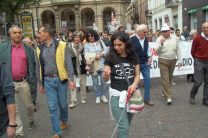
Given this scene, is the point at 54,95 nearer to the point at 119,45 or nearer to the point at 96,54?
the point at 119,45

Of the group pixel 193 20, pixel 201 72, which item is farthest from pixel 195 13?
pixel 201 72

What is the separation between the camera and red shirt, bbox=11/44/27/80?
237 inches

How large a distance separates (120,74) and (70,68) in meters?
1.65

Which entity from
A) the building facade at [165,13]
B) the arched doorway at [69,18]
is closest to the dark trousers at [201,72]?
the building facade at [165,13]

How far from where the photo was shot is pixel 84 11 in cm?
7662

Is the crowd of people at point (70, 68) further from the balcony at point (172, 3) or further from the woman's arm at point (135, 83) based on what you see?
the balcony at point (172, 3)

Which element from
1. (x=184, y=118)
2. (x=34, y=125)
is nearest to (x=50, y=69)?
(x=34, y=125)

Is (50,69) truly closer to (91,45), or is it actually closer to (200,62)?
(91,45)

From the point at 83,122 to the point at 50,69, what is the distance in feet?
5.58

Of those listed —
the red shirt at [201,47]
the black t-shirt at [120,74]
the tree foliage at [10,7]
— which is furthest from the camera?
the tree foliage at [10,7]

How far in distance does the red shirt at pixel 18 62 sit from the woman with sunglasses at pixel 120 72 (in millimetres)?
2154

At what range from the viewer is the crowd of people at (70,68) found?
435 cm

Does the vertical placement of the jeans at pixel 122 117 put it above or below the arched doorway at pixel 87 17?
below

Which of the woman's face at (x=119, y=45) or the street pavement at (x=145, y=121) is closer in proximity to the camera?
the woman's face at (x=119, y=45)
